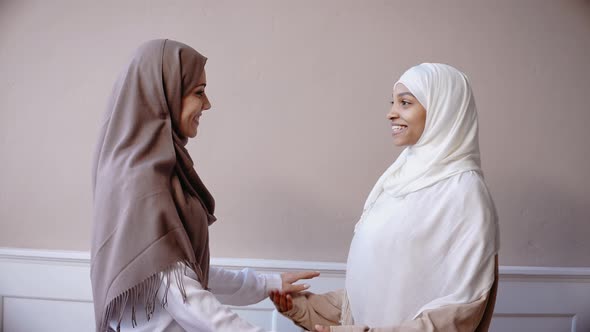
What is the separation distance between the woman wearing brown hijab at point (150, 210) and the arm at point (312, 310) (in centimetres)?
45

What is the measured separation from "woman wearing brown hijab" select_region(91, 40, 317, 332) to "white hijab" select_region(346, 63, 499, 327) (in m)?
0.45

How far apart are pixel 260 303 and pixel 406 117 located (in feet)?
4.38

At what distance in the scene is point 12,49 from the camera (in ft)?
8.34

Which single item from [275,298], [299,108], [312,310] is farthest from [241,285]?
[299,108]

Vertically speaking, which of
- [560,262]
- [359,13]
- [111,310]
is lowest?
[560,262]

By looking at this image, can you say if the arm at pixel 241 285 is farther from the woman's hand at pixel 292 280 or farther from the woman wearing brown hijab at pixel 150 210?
the woman wearing brown hijab at pixel 150 210

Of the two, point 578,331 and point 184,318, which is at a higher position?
point 184,318

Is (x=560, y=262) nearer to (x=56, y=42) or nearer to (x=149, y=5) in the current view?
(x=149, y=5)

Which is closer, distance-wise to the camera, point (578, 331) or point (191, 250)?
point (191, 250)

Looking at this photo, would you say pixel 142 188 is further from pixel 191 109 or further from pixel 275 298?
pixel 275 298

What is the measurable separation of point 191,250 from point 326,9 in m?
1.63

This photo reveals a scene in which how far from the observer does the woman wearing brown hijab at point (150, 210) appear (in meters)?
1.22

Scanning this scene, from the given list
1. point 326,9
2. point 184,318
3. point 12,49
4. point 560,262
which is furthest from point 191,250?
point 560,262

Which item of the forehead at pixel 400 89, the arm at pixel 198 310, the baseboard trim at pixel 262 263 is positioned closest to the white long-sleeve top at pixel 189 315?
the arm at pixel 198 310
